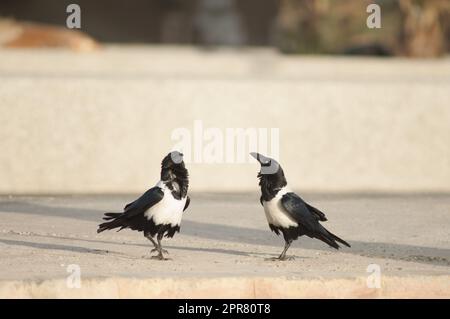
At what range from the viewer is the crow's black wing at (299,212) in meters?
8.52

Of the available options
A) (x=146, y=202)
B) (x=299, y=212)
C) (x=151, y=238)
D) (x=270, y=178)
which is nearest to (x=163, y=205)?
(x=146, y=202)

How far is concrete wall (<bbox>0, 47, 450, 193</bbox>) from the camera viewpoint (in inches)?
559

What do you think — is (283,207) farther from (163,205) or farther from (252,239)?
(252,239)

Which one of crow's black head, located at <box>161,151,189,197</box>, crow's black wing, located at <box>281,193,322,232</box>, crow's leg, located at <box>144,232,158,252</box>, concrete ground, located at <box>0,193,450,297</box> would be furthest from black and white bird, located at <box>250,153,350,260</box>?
crow's leg, located at <box>144,232,158,252</box>

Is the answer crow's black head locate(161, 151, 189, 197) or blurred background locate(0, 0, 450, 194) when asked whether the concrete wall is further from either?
crow's black head locate(161, 151, 189, 197)

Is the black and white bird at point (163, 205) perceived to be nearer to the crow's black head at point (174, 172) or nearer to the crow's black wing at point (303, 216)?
the crow's black head at point (174, 172)

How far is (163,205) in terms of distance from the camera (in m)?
8.47

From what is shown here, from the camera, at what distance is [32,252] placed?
9.11 metres

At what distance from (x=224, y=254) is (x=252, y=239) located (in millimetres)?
954

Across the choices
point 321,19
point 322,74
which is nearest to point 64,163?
point 322,74

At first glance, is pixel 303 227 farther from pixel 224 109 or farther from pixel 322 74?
pixel 322 74

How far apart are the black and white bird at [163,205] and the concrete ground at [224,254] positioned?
296 millimetres

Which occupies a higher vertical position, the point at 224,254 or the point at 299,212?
the point at 299,212

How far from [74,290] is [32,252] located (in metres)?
1.38
